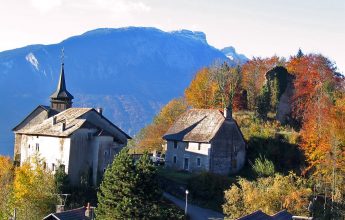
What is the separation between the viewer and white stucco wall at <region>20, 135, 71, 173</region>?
179 feet

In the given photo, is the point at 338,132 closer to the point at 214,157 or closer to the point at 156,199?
the point at 214,157

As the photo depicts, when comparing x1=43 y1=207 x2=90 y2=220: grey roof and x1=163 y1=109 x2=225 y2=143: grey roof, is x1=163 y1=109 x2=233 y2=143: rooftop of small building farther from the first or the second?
x1=43 y1=207 x2=90 y2=220: grey roof

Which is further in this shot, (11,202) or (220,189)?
(220,189)

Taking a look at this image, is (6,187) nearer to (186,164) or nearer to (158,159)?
(186,164)

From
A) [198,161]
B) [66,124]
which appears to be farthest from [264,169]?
[66,124]

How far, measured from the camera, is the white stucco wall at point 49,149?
179 feet

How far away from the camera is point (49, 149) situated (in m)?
56.2

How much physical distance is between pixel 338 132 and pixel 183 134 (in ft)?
54.1

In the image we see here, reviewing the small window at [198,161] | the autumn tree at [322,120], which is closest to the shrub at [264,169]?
the autumn tree at [322,120]

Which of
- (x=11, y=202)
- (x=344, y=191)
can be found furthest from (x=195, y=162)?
(x=11, y=202)

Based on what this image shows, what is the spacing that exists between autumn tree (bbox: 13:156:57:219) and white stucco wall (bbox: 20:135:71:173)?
113 inches

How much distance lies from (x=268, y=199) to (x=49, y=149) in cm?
2333

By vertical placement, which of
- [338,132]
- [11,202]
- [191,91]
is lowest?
[11,202]

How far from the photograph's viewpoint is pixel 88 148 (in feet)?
183
